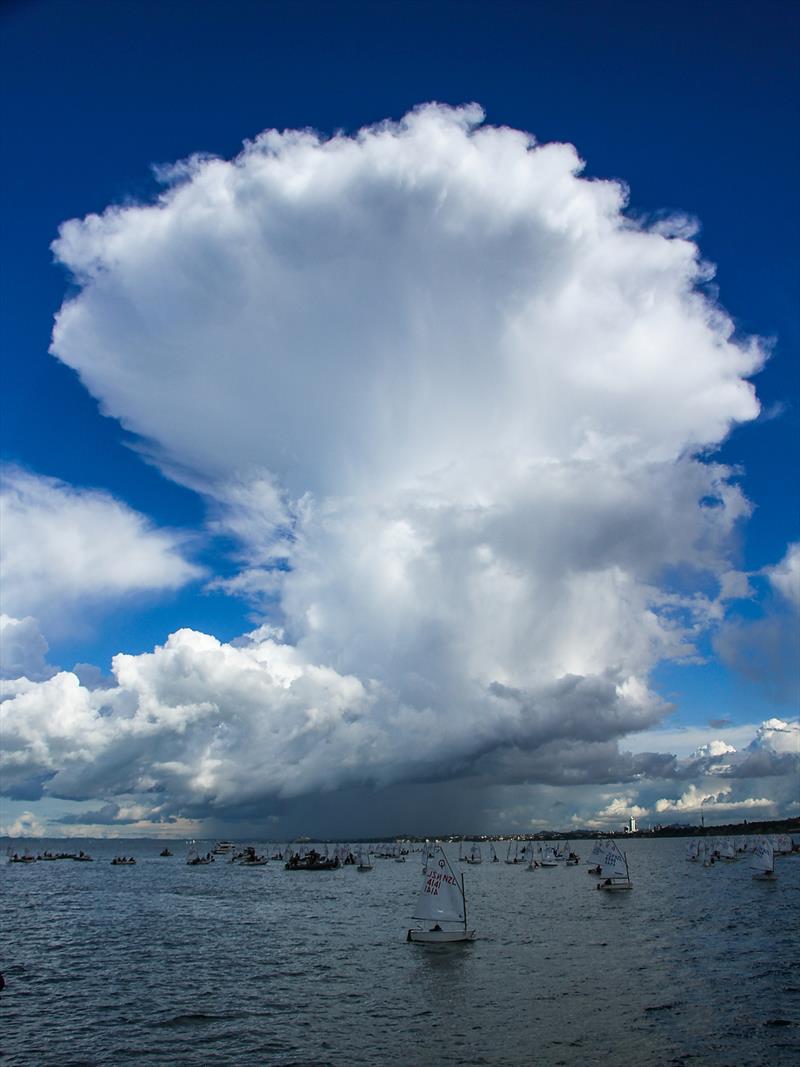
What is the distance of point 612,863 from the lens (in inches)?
4058

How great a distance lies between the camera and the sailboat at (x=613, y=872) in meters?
99.8

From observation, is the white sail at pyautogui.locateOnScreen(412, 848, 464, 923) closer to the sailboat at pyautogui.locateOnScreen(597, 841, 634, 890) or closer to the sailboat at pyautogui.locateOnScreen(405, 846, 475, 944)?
the sailboat at pyautogui.locateOnScreen(405, 846, 475, 944)

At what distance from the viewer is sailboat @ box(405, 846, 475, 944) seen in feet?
182

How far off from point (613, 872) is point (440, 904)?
181ft

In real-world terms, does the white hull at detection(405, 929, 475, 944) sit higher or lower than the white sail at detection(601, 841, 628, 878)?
higher

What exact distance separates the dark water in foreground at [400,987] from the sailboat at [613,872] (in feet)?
51.2

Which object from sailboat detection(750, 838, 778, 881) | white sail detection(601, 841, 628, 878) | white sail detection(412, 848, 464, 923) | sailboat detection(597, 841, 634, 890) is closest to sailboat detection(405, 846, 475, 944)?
white sail detection(412, 848, 464, 923)

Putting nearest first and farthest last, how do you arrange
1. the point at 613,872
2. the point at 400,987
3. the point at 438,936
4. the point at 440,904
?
1. the point at 400,987
2. the point at 438,936
3. the point at 440,904
4. the point at 613,872

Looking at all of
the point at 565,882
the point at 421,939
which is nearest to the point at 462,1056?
the point at 421,939

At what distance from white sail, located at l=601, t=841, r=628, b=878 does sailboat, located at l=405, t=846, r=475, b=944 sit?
51.8m

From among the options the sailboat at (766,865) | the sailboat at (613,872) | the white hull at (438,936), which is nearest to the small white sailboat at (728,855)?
the sailboat at (766,865)

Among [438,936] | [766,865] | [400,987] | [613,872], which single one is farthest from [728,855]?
[400,987]

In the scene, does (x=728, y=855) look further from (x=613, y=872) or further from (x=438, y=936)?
(x=438, y=936)

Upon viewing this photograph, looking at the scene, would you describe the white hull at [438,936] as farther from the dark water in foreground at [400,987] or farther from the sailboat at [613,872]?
the sailboat at [613,872]
